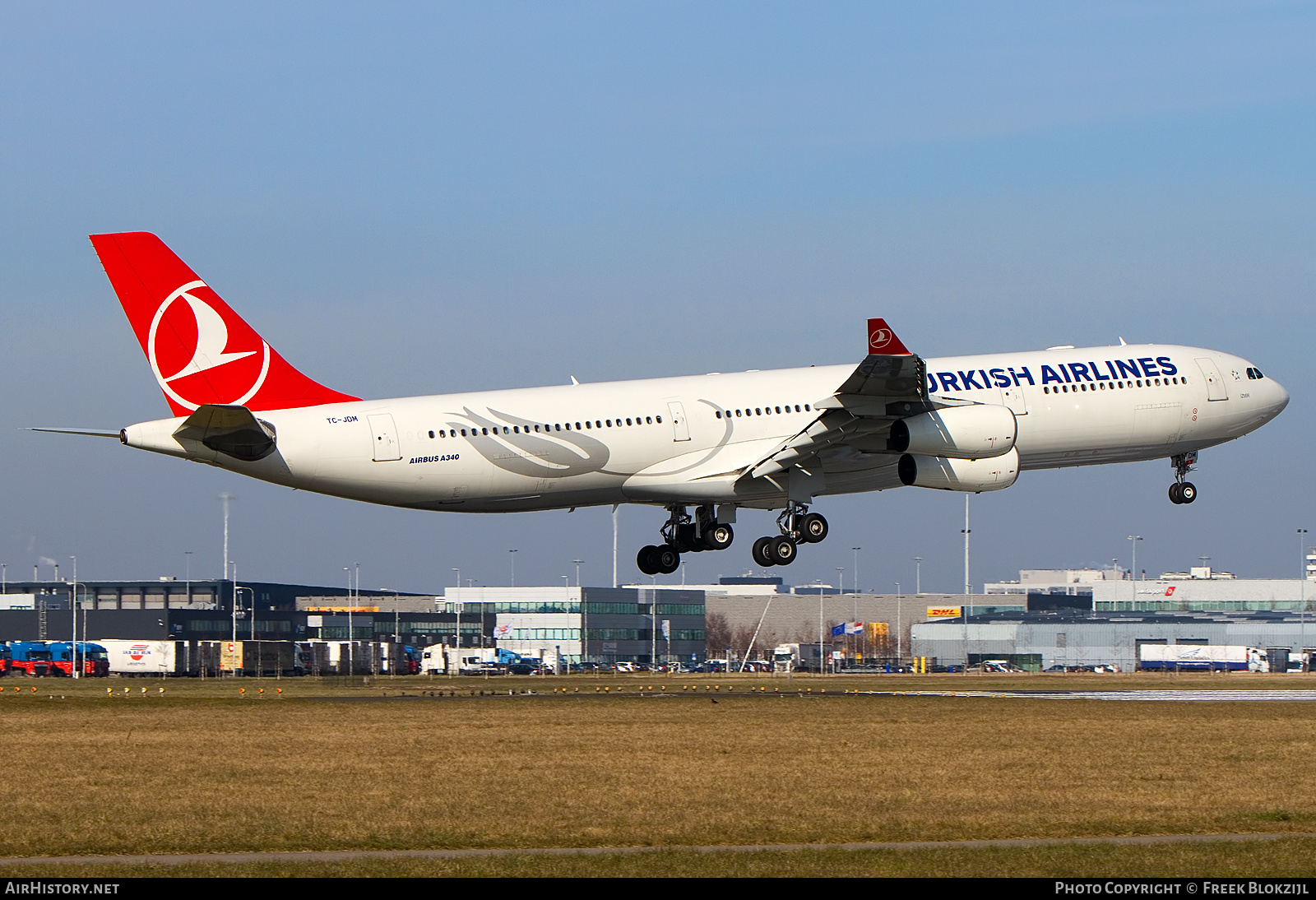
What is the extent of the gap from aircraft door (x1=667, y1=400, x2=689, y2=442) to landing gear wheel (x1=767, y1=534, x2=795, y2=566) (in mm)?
4738

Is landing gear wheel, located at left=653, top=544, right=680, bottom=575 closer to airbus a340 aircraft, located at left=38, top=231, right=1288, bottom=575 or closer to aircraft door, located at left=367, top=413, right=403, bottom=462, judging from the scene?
airbus a340 aircraft, located at left=38, top=231, right=1288, bottom=575

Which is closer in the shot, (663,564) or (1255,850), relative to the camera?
(1255,850)

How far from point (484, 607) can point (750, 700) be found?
4944 inches

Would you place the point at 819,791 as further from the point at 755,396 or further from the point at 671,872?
the point at 755,396

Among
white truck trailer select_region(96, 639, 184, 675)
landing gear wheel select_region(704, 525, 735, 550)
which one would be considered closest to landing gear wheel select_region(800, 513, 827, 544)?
landing gear wheel select_region(704, 525, 735, 550)

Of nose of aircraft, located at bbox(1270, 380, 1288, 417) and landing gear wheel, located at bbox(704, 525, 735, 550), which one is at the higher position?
nose of aircraft, located at bbox(1270, 380, 1288, 417)

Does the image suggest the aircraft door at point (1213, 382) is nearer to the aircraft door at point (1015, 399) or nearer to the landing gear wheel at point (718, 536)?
Result: the aircraft door at point (1015, 399)

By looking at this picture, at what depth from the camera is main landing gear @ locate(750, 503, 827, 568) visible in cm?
5050

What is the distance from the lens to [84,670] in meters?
113

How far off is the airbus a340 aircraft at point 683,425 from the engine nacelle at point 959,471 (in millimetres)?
67

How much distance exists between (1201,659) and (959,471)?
10140cm

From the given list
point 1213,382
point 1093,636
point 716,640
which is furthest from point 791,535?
point 716,640

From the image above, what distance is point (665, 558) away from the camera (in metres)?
53.6
